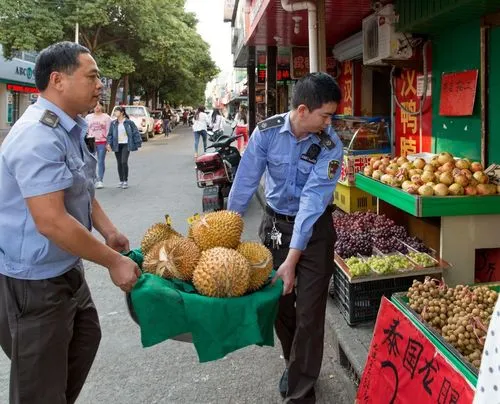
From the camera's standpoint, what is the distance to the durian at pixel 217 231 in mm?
2260

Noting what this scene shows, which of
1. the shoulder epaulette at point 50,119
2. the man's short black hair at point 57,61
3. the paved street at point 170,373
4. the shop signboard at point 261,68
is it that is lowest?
the paved street at point 170,373

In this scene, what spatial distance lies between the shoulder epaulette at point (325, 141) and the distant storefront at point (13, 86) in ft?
95.3

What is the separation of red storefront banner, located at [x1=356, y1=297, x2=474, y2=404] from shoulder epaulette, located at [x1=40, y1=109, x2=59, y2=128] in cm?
200

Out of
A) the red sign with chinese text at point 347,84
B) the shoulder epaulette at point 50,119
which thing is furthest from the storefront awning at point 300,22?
the shoulder epaulette at point 50,119

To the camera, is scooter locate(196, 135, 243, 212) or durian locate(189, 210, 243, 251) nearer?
durian locate(189, 210, 243, 251)

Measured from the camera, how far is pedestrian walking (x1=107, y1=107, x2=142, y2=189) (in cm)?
1096

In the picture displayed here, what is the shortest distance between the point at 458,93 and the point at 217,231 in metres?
3.92

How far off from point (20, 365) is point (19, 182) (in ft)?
2.55

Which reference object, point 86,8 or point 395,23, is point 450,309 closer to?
point 395,23

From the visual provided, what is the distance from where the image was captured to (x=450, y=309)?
2904mm

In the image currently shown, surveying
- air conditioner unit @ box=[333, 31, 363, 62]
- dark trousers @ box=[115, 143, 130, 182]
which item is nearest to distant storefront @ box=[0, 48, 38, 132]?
dark trousers @ box=[115, 143, 130, 182]

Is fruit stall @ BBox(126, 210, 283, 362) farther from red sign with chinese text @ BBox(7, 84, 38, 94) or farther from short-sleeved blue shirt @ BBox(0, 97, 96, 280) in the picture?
red sign with chinese text @ BBox(7, 84, 38, 94)

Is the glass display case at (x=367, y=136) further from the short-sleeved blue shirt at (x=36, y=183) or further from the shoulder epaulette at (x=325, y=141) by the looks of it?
the short-sleeved blue shirt at (x=36, y=183)

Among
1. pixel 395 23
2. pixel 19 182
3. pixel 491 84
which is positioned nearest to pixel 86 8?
pixel 395 23
